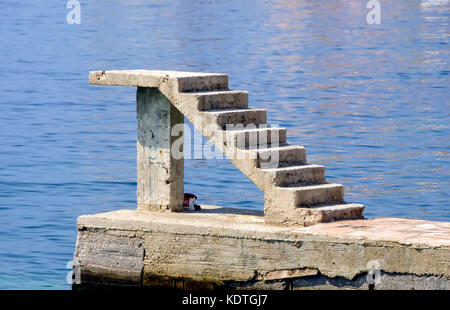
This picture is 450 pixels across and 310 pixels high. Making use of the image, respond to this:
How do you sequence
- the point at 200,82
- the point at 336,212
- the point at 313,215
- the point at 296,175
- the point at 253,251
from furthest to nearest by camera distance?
1. the point at 200,82
2. the point at 296,175
3. the point at 336,212
4. the point at 313,215
5. the point at 253,251

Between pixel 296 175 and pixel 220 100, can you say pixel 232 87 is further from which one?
pixel 296 175

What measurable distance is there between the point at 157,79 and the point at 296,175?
212 centimetres

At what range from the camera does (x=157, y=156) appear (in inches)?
604

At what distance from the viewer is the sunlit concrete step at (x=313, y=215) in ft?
47.1

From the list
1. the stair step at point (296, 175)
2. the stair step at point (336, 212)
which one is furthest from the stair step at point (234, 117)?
the stair step at point (336, 212)

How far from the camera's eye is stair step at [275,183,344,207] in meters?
14.5

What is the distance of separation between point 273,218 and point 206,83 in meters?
2.07

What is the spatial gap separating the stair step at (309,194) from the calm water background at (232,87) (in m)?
3.99

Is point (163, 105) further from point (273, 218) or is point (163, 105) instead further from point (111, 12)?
point (111, 12)

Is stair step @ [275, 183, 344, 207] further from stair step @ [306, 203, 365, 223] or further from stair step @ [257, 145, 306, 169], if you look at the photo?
stair step @ [257, 145, 306, 169]

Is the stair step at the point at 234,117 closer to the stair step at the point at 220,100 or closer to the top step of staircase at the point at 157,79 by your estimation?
the stair step at the point at 220,100

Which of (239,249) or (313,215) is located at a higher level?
(313,215)

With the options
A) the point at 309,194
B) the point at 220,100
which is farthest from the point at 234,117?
the point at 309,194
